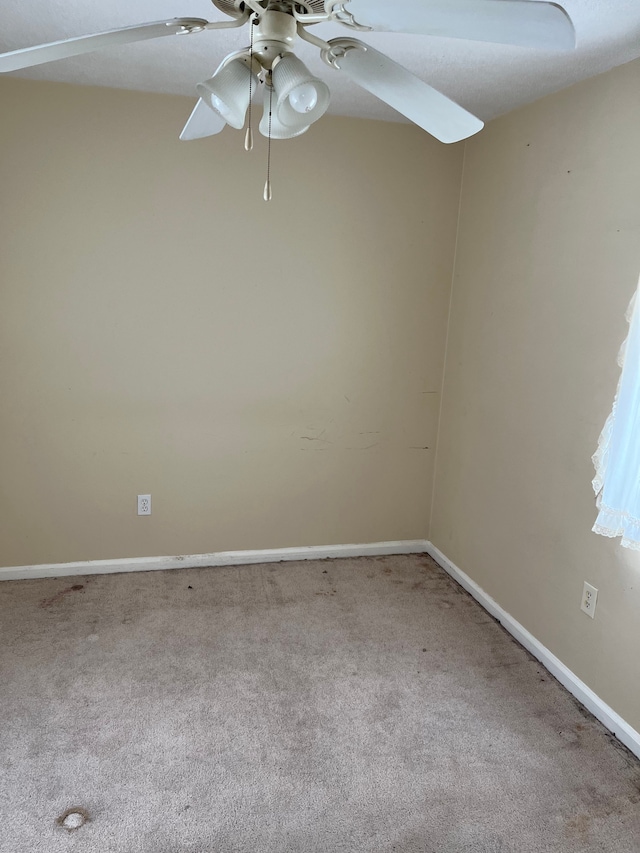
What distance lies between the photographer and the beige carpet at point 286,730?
1.64 metres

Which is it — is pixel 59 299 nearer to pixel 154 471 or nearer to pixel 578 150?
pixel 154 471

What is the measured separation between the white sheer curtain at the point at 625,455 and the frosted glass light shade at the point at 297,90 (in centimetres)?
125

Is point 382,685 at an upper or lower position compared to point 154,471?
lower

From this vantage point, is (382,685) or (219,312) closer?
(382,685)

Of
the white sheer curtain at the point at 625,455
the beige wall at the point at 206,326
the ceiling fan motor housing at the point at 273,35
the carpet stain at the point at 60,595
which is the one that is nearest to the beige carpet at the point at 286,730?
the carpet stain at the point at 60,595

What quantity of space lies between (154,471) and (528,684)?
1.86m

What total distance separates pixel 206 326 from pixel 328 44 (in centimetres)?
187

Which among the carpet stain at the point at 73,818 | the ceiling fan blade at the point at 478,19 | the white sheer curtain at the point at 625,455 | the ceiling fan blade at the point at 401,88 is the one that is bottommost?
the carpet stain at the point at 73,818

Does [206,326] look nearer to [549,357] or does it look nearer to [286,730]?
[549,357]

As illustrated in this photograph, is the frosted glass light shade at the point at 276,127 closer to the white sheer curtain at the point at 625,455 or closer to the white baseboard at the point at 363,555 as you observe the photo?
the white sheer curtain at the point at 625,455

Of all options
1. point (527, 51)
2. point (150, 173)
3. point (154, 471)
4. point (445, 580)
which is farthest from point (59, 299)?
point (445, 580)

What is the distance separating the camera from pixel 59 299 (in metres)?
2.72

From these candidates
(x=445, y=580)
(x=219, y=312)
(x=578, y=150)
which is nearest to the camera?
(x=578, y=150)

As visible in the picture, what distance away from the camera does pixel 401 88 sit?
1.17 metres
